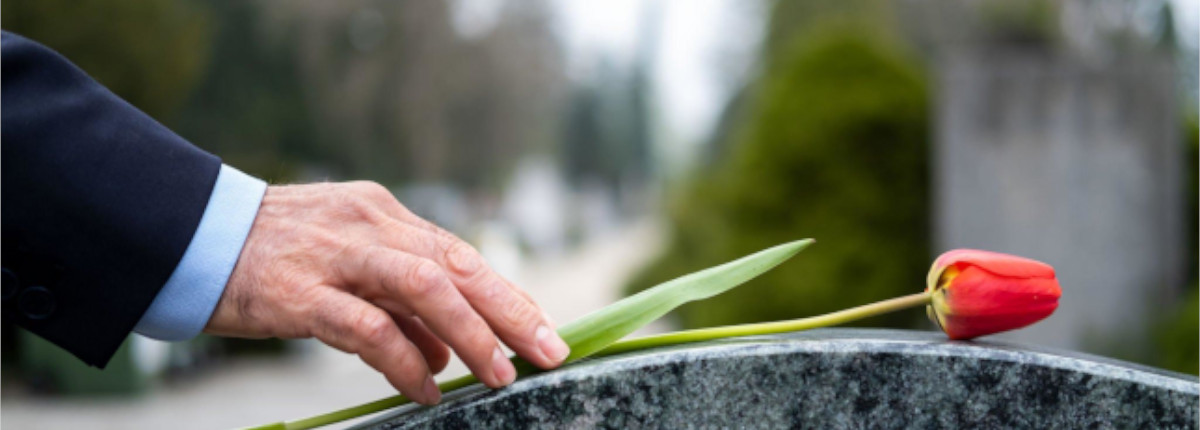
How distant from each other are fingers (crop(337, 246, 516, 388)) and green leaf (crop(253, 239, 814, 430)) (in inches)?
4.2

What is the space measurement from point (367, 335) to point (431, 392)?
4.8 inches

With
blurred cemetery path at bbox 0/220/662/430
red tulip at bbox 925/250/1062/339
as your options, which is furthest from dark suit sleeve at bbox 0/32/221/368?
blurred cemetery path at bbox 0/220/662/430

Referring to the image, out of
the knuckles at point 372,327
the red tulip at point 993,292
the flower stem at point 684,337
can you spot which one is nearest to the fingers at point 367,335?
the knuckles at point 372,327

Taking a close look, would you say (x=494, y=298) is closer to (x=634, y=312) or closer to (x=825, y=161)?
(x=634, y=312)

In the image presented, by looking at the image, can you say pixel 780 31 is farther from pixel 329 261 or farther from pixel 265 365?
pixel 329 261

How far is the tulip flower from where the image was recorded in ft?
3.93

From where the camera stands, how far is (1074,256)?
570cm

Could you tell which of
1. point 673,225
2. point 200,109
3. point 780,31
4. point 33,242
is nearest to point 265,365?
point 673,225

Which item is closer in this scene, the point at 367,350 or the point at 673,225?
the point at 367,350

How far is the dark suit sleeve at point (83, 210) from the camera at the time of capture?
3.82 ft

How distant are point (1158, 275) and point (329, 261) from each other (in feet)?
18.1

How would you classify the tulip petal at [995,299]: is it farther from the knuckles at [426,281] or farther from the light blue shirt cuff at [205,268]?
the light blue shirt cuff at [205,268]

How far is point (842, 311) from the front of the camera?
1292 millimetres

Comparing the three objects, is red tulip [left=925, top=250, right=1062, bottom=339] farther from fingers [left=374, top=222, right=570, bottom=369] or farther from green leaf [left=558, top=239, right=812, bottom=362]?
fingers [left=374, top=222, right=570, bottom=369]
